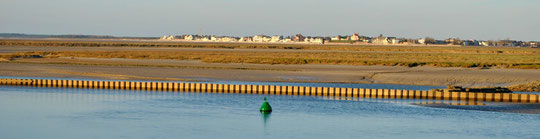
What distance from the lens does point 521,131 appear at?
2923cm

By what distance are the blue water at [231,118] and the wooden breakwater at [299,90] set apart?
7.37 feet

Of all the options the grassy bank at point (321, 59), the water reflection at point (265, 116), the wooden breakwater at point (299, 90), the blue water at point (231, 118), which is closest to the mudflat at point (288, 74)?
the grassy bank at point (321, 59)

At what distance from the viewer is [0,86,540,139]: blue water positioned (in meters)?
27.6

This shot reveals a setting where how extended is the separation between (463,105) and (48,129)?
69.7 ft

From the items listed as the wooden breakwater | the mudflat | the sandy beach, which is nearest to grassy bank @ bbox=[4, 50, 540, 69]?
the mudflat

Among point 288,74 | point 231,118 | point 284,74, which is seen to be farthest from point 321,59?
point 231,118

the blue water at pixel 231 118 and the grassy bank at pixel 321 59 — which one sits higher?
the grassy bank at pixel 321 59

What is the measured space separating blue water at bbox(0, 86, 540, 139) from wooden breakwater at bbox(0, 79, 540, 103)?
2245 mm

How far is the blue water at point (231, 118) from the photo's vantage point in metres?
27.6

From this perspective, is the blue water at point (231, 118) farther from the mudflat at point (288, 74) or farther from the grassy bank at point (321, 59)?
the grassy bank at point (321, 59)

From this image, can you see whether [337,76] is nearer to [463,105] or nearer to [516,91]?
[516,91]

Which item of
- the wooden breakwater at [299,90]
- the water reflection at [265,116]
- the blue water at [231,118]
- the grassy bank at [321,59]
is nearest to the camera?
the blue water at [231,118]

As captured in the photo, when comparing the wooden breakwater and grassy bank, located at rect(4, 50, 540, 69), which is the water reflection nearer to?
the wooden breakwater

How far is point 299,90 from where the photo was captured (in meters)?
44.2
